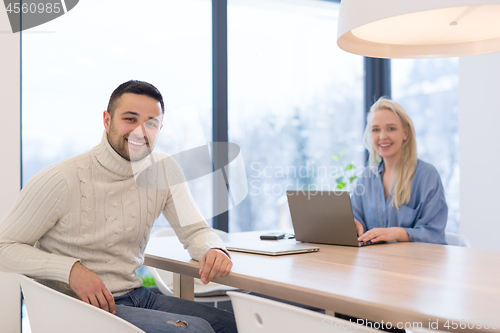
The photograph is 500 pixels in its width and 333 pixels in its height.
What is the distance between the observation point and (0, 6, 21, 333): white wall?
2695 millimetres

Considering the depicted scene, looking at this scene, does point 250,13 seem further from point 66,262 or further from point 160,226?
point 66,262

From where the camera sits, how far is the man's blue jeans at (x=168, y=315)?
1.24 m

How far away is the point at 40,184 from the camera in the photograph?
134cm

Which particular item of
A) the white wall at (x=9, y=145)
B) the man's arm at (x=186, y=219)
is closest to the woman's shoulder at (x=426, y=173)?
the man's arm at (x=186, y=219)

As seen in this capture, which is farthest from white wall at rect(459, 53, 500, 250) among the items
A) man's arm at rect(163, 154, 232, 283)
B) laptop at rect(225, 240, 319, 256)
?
man's arm at rect(163, 154, 232, 283)

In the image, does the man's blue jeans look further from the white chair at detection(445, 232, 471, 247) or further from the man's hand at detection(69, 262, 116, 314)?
the white chair at detection(445, 232, 471, 247)

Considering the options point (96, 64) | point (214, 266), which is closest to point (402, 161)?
point (214, 266)

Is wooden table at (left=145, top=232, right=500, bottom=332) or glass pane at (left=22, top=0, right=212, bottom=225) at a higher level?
glass pane at (left=22, top=0, right=212, bottom=225)

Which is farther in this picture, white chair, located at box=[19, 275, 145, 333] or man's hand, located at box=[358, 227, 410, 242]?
man's hand, located at box=[358, 227, 410, 242]

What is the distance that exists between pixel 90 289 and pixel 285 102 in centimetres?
280

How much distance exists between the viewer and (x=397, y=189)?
2.17 meters

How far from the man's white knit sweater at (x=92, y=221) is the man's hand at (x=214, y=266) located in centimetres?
10

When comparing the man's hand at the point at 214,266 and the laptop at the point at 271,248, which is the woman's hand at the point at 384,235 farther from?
the man's hand at the point at 214,266

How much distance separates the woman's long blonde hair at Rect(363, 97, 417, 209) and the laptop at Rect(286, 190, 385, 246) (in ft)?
1.56
